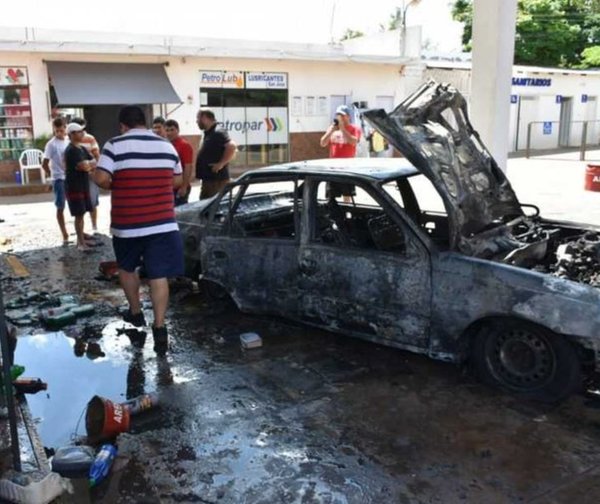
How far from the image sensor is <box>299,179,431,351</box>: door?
428cm

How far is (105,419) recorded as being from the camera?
358 cm

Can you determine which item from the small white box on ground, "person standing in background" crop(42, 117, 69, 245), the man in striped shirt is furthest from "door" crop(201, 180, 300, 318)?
"person standing in background" crop(42, 117, 69, 245)

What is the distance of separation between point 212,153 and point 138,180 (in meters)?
3.25

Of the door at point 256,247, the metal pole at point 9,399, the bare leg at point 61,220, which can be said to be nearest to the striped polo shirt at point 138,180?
the door at point 256,247

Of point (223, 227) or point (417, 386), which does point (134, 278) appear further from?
point (417, 386)

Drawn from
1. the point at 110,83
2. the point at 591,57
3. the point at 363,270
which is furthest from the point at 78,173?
the point at 591,57

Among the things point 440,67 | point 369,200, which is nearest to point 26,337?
point 369,200

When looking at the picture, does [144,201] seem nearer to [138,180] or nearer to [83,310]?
[138,180]

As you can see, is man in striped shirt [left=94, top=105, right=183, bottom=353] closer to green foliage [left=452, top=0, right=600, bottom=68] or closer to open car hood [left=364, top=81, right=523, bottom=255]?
open car hood [left=364, top=81, right=523, bottom=255]

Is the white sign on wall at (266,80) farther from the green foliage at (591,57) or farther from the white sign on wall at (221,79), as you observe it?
the green foliage at (591,57)

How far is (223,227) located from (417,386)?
223 centimetres

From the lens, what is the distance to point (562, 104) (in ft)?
97.0

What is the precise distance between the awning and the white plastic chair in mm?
1461

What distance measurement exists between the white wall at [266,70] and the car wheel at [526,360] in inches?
594
